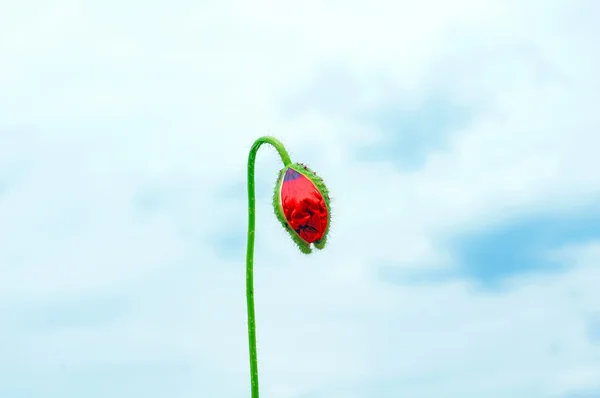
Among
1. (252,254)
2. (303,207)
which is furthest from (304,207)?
(252,254)

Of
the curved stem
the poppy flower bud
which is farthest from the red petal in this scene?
the curved stem

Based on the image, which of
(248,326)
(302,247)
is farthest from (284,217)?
(248,326)

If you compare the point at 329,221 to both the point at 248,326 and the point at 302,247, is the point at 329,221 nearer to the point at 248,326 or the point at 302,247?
the point at 302,247

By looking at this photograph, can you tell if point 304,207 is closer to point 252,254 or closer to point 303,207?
point 303,207

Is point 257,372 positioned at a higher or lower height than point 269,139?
lower

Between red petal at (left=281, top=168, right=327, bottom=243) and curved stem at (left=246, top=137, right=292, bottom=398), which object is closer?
red petal at (left=281, top=168, right=327, bottom=243)

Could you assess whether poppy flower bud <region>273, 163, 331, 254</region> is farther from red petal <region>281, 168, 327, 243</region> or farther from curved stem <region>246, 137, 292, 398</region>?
curved stem <region>246, 137, 292, 398</region>
